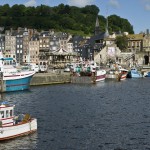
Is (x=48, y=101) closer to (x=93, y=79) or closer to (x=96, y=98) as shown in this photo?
(x=96, y=98)

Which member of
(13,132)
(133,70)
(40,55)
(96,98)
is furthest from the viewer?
(40,55)

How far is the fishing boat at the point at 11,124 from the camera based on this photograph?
40.5 meters

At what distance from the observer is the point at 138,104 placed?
68125mm

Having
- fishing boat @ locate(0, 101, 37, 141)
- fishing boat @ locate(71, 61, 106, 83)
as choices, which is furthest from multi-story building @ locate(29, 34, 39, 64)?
fishing boat @ locate(0, 101, 37, 141)

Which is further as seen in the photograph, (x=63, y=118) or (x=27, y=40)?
(x=27, y=40)

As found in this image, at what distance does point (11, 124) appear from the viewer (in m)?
41.4

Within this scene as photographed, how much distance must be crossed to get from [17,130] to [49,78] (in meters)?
63.6

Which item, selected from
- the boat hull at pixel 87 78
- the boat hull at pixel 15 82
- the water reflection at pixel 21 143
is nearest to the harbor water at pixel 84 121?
the water reflection at pixel 21 143

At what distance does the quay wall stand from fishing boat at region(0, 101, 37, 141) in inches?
2184

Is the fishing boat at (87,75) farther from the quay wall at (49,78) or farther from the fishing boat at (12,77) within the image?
the fishing boat at (12,77)

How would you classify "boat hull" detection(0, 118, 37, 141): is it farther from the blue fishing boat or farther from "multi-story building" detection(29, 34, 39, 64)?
"multi-story building" detection(29, 34, 39, 64)

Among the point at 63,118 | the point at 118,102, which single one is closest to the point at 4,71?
the point at 118,102

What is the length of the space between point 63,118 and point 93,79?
57997mm

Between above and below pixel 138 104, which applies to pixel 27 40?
above
